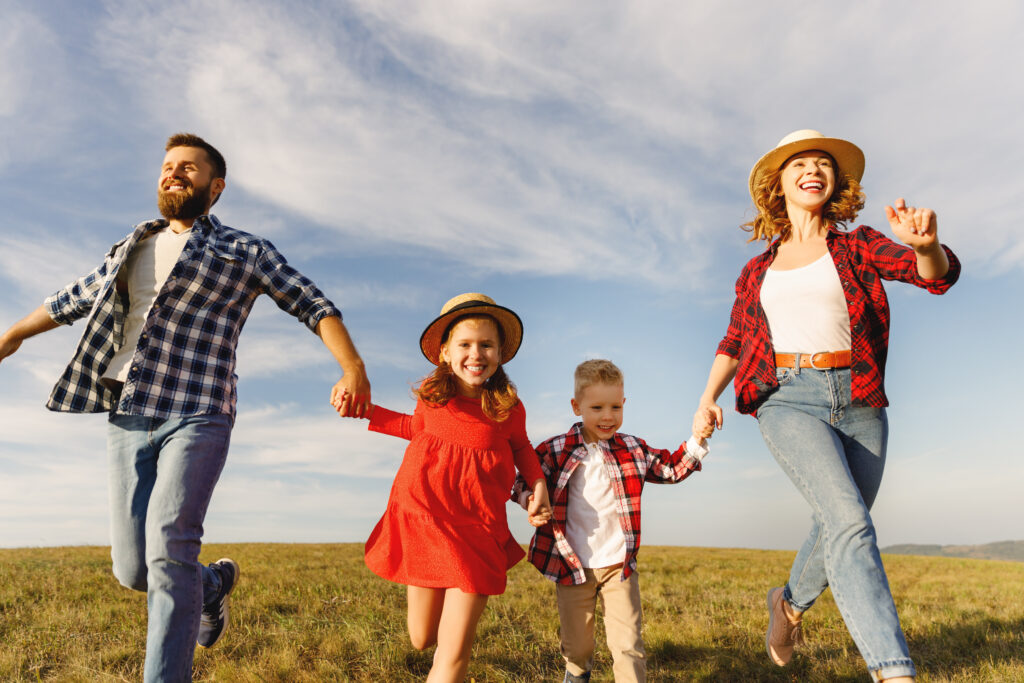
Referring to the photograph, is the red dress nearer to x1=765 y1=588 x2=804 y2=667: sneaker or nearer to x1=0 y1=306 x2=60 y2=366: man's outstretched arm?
x1=765 y1=588 x2=804 y2=667: sneaker

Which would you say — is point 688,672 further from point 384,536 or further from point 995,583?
point 995,583

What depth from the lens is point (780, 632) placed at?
490 centimetres

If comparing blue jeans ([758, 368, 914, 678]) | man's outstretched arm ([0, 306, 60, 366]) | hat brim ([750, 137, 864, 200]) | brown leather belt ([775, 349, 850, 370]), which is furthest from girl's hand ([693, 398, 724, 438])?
man's outstretched arm ([0, 306, 60, 366])

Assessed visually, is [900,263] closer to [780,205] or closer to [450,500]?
[780,205]

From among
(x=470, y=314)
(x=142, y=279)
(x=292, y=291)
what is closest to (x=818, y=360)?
(x=470, y=314)

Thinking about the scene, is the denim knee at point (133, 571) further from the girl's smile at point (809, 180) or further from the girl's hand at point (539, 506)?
the girl's smile at point (809, 180)

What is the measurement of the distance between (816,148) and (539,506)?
3.08 m

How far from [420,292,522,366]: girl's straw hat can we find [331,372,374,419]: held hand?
622mm

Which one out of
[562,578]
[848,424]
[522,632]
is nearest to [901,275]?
[848,424]

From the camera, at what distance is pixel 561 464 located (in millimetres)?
4898

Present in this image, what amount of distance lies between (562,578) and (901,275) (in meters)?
2.85

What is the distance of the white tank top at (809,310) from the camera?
4242mm

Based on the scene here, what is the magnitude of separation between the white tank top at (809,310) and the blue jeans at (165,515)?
3506 mm

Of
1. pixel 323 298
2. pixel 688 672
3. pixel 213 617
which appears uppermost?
pixel 323 298
